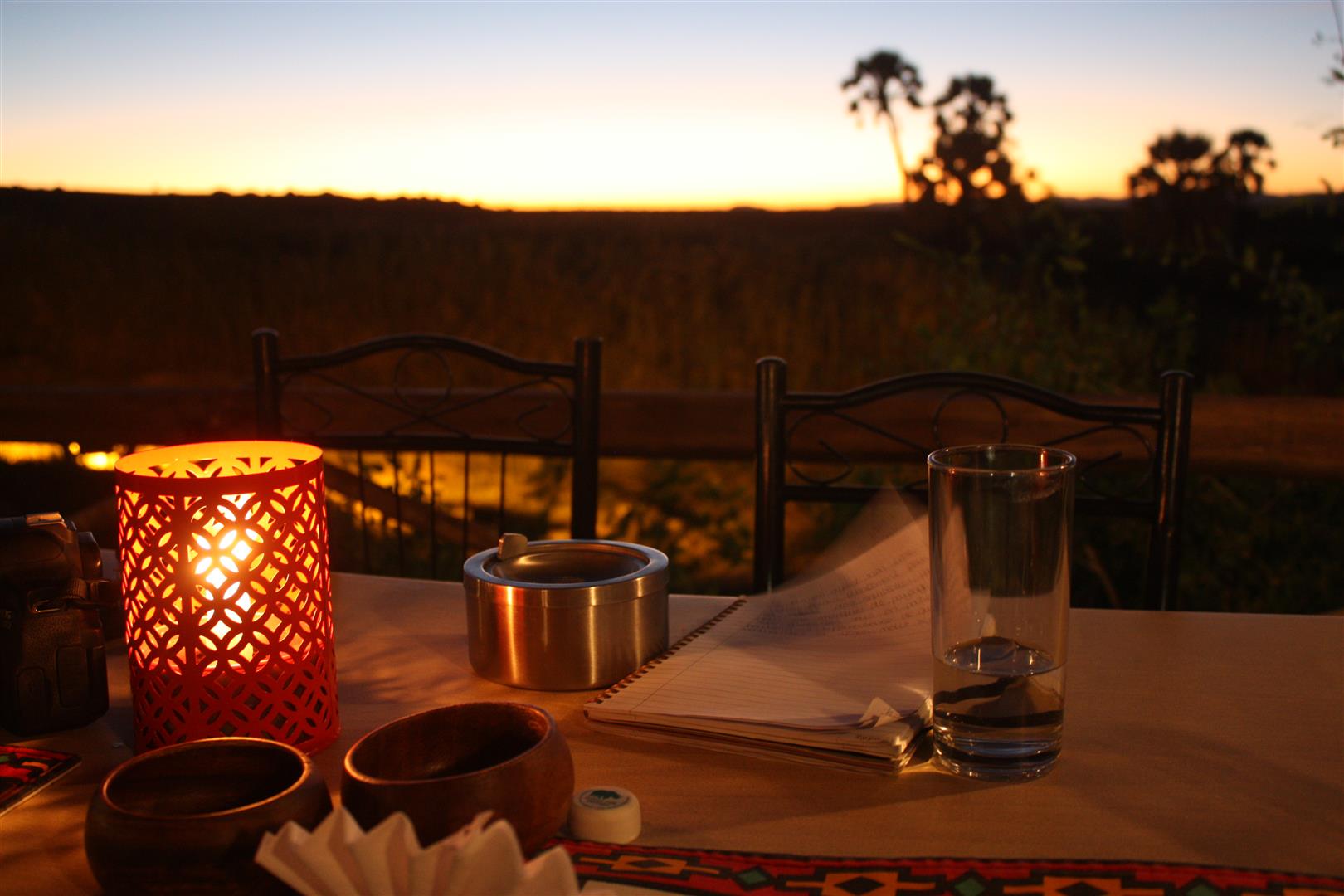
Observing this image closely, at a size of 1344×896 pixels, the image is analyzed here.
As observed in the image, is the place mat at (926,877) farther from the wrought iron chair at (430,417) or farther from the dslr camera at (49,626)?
the wrought iron chair at (430,417)

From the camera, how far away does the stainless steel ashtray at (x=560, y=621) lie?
75 cm

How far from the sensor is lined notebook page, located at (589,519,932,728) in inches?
27.4

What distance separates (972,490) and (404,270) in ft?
11.3

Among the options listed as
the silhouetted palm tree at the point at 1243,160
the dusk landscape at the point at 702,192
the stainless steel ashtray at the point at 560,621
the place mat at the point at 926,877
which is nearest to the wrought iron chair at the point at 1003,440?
the stainless steel ashtray at the point at 560,621

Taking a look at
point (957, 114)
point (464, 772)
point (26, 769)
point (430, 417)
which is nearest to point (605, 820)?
point (464, 772)

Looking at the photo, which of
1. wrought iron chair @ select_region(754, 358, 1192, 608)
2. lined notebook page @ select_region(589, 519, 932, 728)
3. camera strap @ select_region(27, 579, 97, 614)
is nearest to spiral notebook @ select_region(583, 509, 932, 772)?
lined notebook page @ select_region(589, 519, 932, 728)

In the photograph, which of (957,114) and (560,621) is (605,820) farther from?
(957,114)

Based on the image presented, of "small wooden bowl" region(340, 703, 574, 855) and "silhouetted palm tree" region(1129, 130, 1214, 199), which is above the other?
"silhouetted palm tree" region(1129, 130, 1214, 199)

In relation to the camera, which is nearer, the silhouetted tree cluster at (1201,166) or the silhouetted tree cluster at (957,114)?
the silhouetted tree cluster at (1201,166)

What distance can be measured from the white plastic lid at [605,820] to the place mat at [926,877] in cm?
2

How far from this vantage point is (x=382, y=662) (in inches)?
33.5

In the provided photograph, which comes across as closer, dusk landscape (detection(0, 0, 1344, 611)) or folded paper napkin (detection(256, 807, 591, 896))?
folded paper napkin (detection(256, 807, 591, 896))

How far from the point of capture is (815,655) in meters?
0.81

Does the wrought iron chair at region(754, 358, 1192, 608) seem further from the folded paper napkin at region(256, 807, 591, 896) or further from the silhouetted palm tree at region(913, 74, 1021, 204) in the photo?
the silhouetted palm tree at region(913, 74, 1021, 204)
